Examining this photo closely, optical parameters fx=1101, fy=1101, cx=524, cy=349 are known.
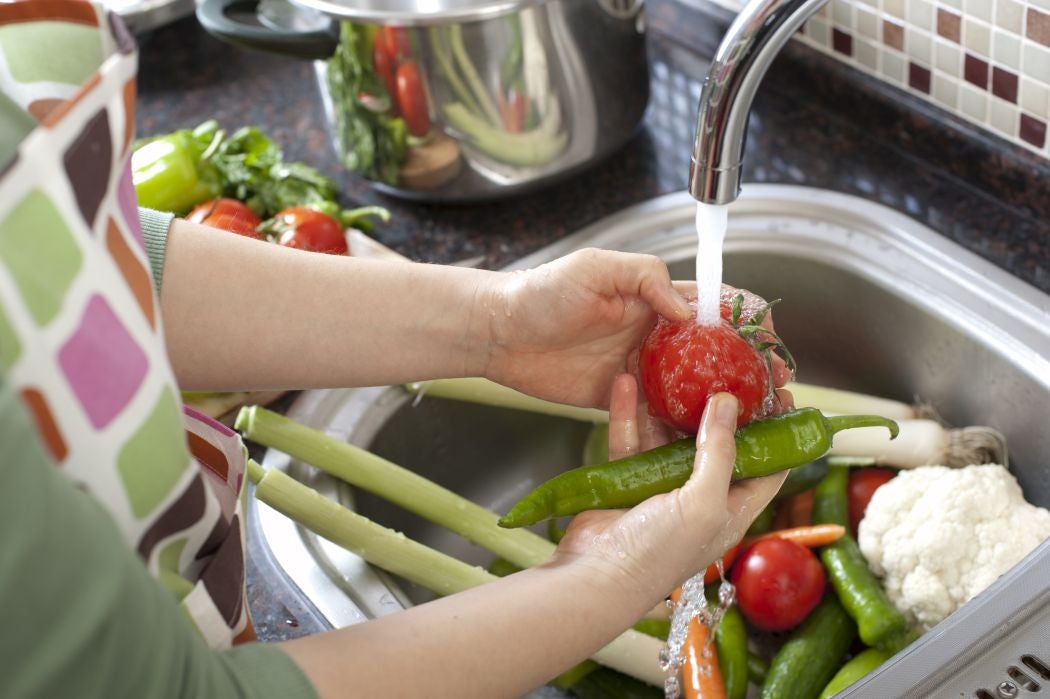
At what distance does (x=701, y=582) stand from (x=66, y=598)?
66 centimetres

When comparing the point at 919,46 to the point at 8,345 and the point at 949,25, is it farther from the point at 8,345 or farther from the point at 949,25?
the point at 8,345

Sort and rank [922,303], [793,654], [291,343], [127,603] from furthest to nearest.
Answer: [922,303]
[793,654]
[291,343]
[127,603]

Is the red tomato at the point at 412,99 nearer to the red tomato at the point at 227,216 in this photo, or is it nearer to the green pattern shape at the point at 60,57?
the red tomato at the point at 227,216

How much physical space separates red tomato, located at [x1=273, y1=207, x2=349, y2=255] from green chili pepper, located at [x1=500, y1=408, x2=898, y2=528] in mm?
513

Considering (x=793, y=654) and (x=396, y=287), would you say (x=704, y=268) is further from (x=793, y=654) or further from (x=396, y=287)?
(x=793, y=654)

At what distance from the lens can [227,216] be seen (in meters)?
1.32

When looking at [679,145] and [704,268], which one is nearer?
[704,268]

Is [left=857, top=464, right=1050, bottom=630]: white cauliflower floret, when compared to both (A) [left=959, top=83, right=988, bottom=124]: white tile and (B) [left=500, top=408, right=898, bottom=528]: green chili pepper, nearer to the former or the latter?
(B) [left=500, top=408, right=898, bottom=528]: green chili pepper

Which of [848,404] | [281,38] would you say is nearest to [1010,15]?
[848,404]

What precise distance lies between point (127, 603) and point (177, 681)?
6 centimetres

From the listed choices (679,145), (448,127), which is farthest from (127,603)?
(679,145)

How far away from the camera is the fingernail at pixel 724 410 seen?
844mm

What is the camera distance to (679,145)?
1.48m

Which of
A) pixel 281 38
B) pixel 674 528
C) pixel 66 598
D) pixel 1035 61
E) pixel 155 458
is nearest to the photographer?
pixel 66 598
